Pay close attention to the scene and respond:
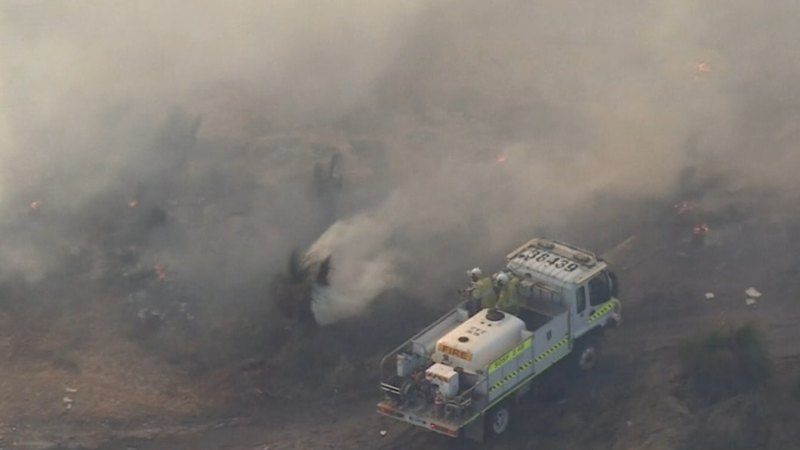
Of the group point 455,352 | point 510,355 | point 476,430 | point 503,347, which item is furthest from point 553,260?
point 476,430

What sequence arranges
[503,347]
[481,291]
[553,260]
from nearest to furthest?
1. [503,347]
2. [481,291]
3. [553,260]

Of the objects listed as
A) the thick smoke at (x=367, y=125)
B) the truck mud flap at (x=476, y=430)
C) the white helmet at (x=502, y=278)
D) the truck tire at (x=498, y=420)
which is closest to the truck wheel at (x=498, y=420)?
the truck tire at (x=498, y=420)

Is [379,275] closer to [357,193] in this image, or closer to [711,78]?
[357,193]

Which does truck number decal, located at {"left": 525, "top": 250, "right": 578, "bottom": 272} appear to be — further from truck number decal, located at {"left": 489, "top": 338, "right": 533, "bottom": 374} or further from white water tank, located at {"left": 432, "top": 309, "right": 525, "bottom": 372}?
truck number decal, located at {"left": 489, "top": 338, "right": 533, "bottom": 374}

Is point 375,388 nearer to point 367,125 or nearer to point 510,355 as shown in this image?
point 510,355

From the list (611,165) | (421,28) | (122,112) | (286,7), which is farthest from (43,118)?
(611,165)

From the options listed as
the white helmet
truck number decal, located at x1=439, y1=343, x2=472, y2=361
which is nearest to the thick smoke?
the white helmet
